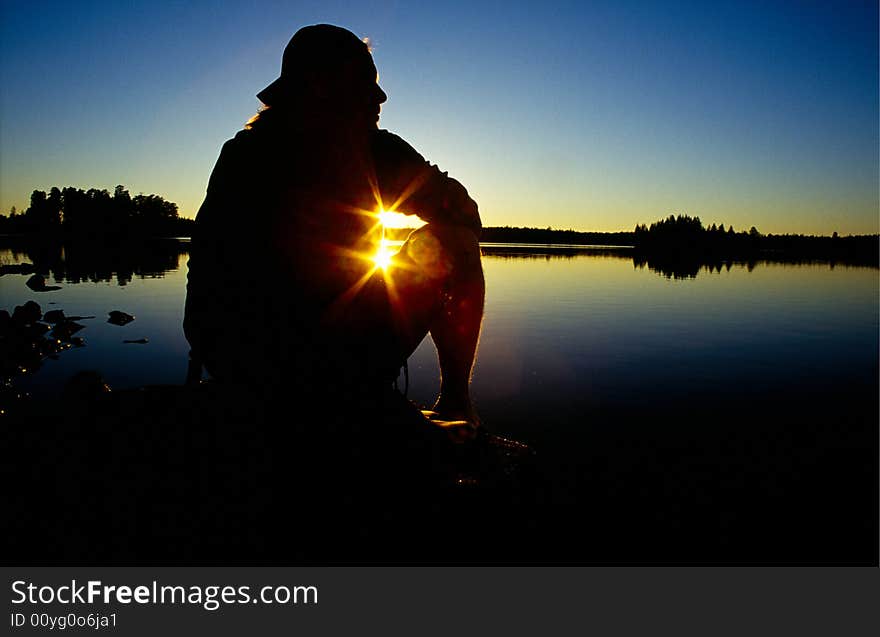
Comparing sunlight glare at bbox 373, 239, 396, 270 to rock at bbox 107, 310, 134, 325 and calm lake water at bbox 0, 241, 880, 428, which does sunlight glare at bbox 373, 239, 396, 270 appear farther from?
rock at bbox 107, 310, 134, 325

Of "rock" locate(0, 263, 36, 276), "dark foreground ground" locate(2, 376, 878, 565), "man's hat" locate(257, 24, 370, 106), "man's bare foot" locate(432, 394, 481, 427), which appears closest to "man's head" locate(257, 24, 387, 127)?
"man's hat" locate(257, 24, 370, 106)

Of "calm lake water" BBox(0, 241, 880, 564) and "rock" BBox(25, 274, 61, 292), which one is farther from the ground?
"calm lake water" BBox(0, 241, 880, 564)

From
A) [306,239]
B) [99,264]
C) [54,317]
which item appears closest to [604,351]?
[306,239]

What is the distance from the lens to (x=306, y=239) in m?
2.25

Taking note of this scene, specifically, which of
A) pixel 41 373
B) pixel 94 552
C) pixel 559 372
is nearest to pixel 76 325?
pixel 41 373

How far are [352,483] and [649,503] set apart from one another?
2.02m

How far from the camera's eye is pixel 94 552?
72.4 inches

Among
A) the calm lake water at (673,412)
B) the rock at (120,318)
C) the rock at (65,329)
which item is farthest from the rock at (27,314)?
the rock at (120,318)

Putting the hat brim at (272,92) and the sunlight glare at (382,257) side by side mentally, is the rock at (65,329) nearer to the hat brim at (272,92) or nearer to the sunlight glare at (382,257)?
the hat brim at (272,92)

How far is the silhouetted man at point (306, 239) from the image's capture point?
7.38 feet

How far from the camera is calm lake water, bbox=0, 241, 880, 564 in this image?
2.80 meters

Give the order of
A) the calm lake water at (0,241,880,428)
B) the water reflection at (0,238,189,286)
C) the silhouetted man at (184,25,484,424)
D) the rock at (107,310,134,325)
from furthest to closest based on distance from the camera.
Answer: the water reflection at (0,238,189,286) → the rock at (107,310,134,325) → the calm lake water at (0,241,880,428) → the silhouetted man at (184,25,484,424)

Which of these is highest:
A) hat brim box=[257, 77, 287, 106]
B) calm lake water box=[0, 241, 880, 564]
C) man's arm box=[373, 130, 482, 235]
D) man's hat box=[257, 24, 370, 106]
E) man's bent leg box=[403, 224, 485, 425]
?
man's hat box=[257, 24, 370, 106]
